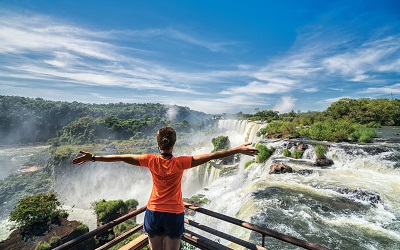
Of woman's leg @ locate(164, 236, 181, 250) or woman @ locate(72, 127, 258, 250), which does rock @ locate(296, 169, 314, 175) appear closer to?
woman @ locate(72, 127, 258, 250)

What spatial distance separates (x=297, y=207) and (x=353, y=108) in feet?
77.8

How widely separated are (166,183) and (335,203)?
27.1 feet

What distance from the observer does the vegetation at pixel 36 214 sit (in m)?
15.6

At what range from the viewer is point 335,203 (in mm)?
7828

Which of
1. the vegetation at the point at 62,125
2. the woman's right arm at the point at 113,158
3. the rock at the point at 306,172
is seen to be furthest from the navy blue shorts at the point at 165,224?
the vegetation at the point at 62,125

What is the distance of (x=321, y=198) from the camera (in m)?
8.26

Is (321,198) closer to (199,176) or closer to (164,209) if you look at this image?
(164,209)

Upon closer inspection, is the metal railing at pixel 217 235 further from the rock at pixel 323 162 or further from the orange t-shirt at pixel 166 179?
the rock at pixel 323 162

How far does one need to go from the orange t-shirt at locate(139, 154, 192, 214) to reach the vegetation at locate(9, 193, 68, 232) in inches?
753

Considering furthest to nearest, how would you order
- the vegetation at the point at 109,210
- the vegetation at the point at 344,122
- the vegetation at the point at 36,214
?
1. the vegetation at the point at 109,210
2. the vegetation at the point at 344,122
3. the vegetation at the point at 36,214

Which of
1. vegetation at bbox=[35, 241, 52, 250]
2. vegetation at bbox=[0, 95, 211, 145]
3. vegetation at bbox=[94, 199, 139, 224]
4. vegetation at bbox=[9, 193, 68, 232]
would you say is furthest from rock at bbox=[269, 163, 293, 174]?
vegetation at bbox=[0, 95, 211, 145]

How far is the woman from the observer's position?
6.56 ft

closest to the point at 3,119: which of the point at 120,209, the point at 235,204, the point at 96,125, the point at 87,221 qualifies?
the point at 96,125

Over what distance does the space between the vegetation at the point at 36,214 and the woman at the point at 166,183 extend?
19.0 m
